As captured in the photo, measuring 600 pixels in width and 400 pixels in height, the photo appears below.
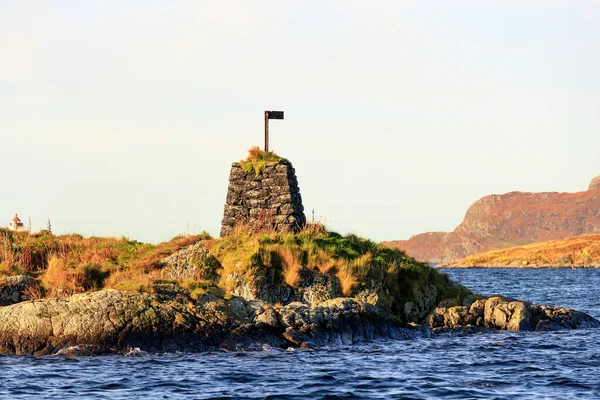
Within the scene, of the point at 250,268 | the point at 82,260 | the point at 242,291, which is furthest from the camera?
the point at 82,260

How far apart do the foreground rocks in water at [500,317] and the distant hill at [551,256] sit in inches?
4893

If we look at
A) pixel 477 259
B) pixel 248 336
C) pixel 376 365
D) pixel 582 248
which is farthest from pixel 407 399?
pixel 477 259

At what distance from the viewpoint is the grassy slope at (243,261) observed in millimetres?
29416

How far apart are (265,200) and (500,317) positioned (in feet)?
35.7

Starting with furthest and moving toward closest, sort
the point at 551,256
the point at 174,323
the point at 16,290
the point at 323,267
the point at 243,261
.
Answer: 1. the point at 551,256
2. the point at 323,267
3. the point at 243,261
4. the point at 16,290
5. the point at 174,323

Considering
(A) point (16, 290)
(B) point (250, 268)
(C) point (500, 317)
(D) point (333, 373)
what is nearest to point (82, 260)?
(A) point (16, 290)

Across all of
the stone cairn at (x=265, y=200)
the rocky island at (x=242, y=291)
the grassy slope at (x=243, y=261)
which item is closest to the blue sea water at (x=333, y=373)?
the rocky island at (x=242, y=291)

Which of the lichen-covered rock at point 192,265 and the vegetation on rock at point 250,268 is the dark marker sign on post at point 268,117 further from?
the lichen-covered rock at point 192,265

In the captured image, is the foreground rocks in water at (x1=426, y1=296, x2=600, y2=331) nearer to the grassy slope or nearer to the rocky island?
the rocky island

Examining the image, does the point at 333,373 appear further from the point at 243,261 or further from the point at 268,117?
the point at 268,117

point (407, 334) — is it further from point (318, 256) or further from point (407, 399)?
point (407, 399)

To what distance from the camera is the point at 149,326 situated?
78.9ft

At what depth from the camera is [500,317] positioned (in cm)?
3066

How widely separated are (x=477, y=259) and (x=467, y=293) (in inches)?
5990
